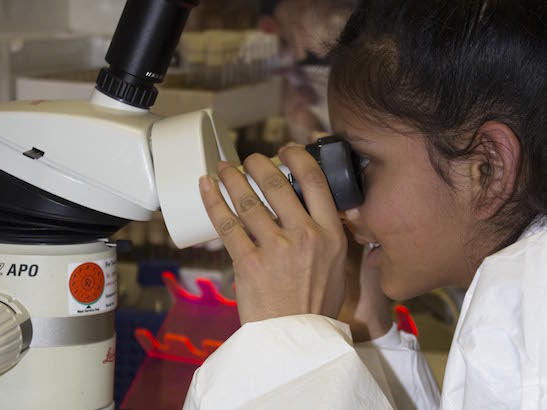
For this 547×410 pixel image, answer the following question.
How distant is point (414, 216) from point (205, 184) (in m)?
0.24

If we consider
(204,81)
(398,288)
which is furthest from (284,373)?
(204,81)

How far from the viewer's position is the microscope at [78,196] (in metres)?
0.74

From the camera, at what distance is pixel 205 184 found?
0.77 meters

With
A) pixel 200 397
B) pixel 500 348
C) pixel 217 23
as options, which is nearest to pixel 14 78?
pixel 217 23

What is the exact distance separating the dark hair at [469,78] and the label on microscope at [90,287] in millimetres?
319

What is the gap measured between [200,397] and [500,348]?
262 millimetres

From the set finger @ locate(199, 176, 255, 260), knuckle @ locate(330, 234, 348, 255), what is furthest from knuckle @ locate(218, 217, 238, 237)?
knuckle @ locate(330, 234, 348, 255)

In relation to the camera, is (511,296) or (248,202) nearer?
(511,296)

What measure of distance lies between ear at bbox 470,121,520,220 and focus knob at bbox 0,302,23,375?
46cm

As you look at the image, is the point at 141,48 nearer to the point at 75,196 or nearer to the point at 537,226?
the point at 75,196

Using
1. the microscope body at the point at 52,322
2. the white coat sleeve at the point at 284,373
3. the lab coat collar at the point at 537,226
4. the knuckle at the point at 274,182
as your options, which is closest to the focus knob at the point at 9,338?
the microscope body at the point at 52,322

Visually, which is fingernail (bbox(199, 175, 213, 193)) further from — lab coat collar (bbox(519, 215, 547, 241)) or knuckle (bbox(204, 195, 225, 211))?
lab coat collar (bbox(519, 215, 547, 241))

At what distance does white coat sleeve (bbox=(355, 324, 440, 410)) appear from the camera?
1.11m

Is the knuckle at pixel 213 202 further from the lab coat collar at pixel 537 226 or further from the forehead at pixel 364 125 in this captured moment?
the lab coat collar at pixel 537 226
